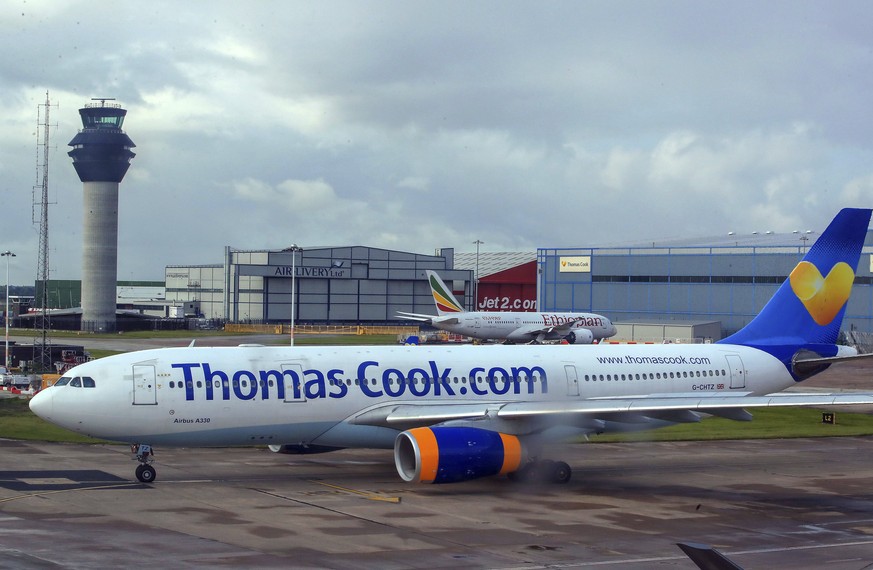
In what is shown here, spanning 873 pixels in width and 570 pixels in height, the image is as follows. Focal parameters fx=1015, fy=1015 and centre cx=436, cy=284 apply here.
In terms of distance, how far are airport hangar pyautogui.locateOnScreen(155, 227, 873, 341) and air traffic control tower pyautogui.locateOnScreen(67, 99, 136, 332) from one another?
17494 mm

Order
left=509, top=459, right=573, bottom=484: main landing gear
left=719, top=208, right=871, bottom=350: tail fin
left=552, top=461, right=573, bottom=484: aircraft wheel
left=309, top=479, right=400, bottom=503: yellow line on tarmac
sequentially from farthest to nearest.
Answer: left=719, top=208, right=871, bottom=350: tail fin < left=552, top=461, right=573, bottom=484: aircraft wheel < left=509, top=459, right=573, bottom=484: main landing gear < left=309, top=479, right=400, bottom=503: yellow line on tarmac

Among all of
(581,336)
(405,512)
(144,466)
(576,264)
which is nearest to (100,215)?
(576,264)

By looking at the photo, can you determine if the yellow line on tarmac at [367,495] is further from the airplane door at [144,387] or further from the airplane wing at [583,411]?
the airplane door at [144,387]

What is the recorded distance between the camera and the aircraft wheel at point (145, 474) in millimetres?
31297

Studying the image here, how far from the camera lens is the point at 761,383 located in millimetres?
39688

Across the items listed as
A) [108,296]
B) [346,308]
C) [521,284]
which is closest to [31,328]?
[108,296]

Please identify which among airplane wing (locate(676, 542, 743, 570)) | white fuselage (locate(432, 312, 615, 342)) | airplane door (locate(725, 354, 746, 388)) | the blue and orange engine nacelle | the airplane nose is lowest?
the blue and orange engine nacelle

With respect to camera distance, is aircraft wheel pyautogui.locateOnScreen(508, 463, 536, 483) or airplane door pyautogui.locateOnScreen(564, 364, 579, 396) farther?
airplane door pyautogui.locateOnScreen(564, 364, 579, 396)

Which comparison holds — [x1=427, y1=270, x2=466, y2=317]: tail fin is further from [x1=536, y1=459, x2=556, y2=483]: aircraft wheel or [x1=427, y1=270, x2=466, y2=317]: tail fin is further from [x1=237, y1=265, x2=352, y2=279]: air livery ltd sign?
[x1=536, y1=459, x2=556, y2=483]: aircraft wheel

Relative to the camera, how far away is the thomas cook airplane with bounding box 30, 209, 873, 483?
2994 centimetres

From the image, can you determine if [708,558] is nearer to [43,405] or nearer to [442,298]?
[43,405]

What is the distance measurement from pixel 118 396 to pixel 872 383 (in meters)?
58.2

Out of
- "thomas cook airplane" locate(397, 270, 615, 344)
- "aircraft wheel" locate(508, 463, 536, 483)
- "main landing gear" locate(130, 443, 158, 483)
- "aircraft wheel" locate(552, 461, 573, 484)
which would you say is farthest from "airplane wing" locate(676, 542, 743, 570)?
"thomas cook airplane" locate(397, 270, 615, 344)

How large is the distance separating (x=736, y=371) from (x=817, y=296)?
187 inches
